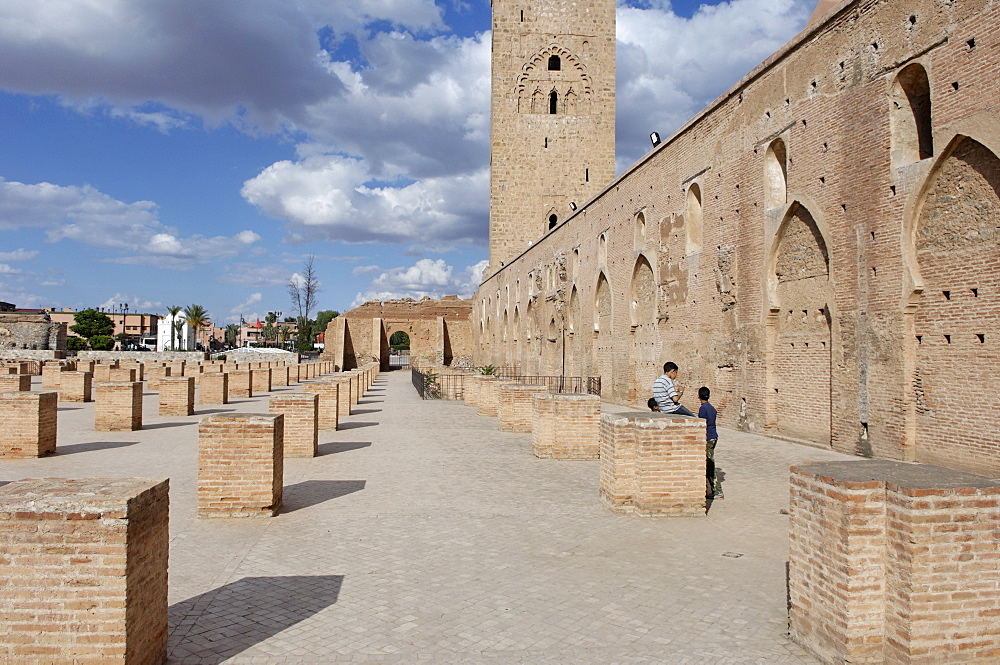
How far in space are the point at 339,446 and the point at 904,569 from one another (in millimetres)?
9134

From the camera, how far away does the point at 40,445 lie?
382 inches

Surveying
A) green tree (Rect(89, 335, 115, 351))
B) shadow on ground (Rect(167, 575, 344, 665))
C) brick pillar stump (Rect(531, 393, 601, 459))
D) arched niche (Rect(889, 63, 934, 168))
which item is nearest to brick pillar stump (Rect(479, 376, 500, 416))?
brick pillar stump (Rect(531, 393, 601, 459))

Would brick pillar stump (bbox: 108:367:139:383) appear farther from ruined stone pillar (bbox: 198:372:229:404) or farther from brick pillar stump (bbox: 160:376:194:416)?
brick pillar stump (bbox: 160:376:194:416)

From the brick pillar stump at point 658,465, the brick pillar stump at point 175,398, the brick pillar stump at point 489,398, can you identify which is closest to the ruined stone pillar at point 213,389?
the brick pillar stump at point 175,398

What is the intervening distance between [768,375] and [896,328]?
3638 millimetres

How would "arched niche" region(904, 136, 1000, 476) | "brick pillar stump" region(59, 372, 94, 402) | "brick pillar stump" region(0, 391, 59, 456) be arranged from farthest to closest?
"brick pillar stump" region(59, 372, 94, 402)
"brick pillar stump" region(0, 391, 59, 456)
"arched niche" region(904, 136, 1000, 476)

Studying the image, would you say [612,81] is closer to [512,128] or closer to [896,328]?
[512,128]

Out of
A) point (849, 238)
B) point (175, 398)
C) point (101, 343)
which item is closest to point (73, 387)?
point (175, 398)

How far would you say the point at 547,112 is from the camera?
44.8m

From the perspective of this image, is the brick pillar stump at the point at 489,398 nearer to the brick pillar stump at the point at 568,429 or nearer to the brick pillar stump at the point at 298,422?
the brick pillar stump at the point at 568,429

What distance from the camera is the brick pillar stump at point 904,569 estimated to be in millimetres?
3172

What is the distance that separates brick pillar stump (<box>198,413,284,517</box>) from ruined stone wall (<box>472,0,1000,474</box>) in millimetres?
8398

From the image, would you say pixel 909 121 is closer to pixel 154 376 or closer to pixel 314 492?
pixel 314 492

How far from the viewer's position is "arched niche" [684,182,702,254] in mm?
17047
